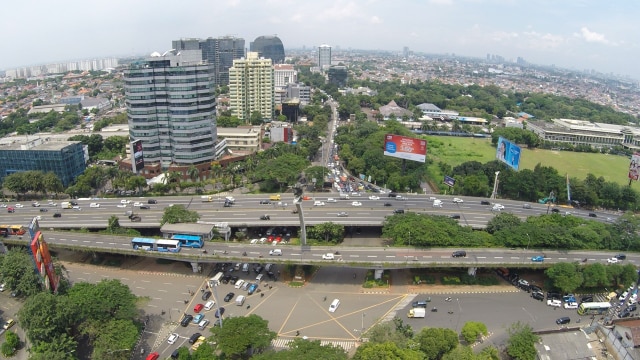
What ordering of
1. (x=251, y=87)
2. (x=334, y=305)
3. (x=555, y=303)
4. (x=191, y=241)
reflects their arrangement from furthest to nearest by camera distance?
1. (x=251, y=87)
2. (x=191, y=241)
3. (x=555, y=303)
4. (x=334, y=305)

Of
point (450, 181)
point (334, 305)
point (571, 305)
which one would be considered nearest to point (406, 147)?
point (450, 181)

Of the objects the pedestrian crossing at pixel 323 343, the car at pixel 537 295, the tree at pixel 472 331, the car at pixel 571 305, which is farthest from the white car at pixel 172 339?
the car at pixel 571 305

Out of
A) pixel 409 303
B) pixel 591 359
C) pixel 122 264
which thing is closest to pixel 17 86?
pixel 122 264

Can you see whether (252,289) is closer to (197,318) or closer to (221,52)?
(197,318)

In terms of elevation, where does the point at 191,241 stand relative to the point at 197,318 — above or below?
above

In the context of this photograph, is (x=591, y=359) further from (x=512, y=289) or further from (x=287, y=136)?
(x=287, y=136)

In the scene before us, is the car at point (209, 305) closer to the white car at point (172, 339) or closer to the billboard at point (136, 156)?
the white car at point (172, 339)
